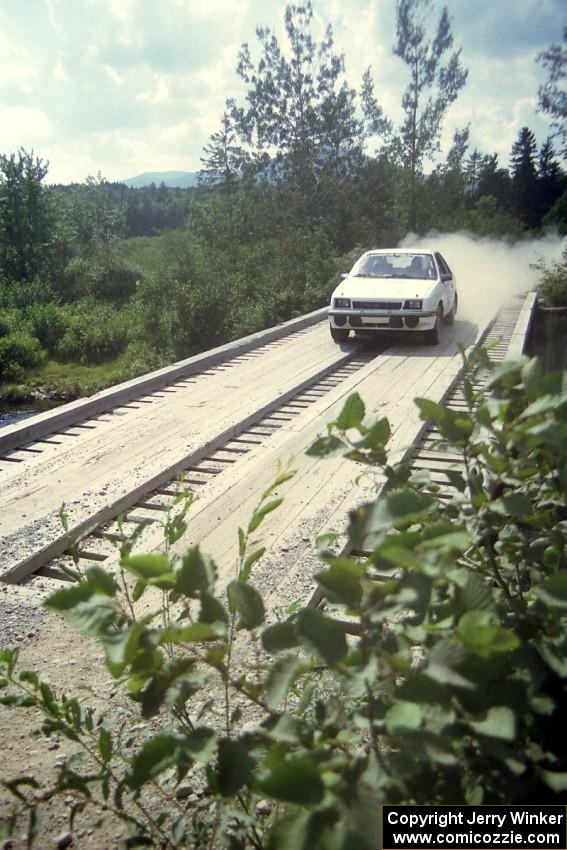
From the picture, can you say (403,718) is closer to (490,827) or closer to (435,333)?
(490,827)

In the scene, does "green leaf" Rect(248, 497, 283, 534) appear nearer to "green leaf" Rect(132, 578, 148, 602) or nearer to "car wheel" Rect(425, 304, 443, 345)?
"green leaf" Rect(132, 578, 148, 602)

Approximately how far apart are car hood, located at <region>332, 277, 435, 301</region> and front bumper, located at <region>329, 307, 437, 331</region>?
0.29m

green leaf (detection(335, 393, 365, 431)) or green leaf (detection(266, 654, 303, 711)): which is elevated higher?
green leaf (detection(335, 393, 365, 431))

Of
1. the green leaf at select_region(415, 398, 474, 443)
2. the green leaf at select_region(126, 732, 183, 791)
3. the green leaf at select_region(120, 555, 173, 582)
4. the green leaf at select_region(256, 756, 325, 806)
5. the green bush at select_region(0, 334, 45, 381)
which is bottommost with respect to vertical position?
the green bush at select_region(0, 334, 45, 381)

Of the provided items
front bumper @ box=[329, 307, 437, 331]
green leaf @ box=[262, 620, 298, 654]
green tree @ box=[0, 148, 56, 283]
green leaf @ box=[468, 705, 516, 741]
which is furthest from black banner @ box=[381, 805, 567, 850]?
green tree @ box=[0, 148, 56, 283]

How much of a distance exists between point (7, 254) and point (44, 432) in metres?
26.0

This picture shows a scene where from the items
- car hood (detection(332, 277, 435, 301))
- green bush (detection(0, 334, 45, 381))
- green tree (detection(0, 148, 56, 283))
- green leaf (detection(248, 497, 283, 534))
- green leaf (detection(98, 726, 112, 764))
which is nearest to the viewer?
green leaf (detection(248, 497, 283, 534))

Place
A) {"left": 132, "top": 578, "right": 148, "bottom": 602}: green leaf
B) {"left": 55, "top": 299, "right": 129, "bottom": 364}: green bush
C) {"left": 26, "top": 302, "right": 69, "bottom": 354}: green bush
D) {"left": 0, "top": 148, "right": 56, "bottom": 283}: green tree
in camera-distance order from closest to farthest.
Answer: {"left": 132, "top": 578, "right": 148, "bottom": 602}: green leaf
{"left": 55, "top": 299, "right": 129, "bottom": 364}: green bush
{"left": 26, "top": 302, "right": 69, "bottom": 354}: green bush
{"left": 0, "top": 148, "right": 56, "bottom": 283}: green tree

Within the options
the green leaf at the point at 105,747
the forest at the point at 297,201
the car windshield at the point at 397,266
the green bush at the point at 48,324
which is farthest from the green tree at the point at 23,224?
the green leaf at the point at 105,747

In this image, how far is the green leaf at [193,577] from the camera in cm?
97

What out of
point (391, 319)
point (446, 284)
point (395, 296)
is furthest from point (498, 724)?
point (446, 284)

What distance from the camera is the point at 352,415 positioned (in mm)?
1119

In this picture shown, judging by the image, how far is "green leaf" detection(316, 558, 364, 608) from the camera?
36.1 inches

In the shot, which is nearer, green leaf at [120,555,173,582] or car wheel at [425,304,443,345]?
green leaf at [120,555,173,582]
